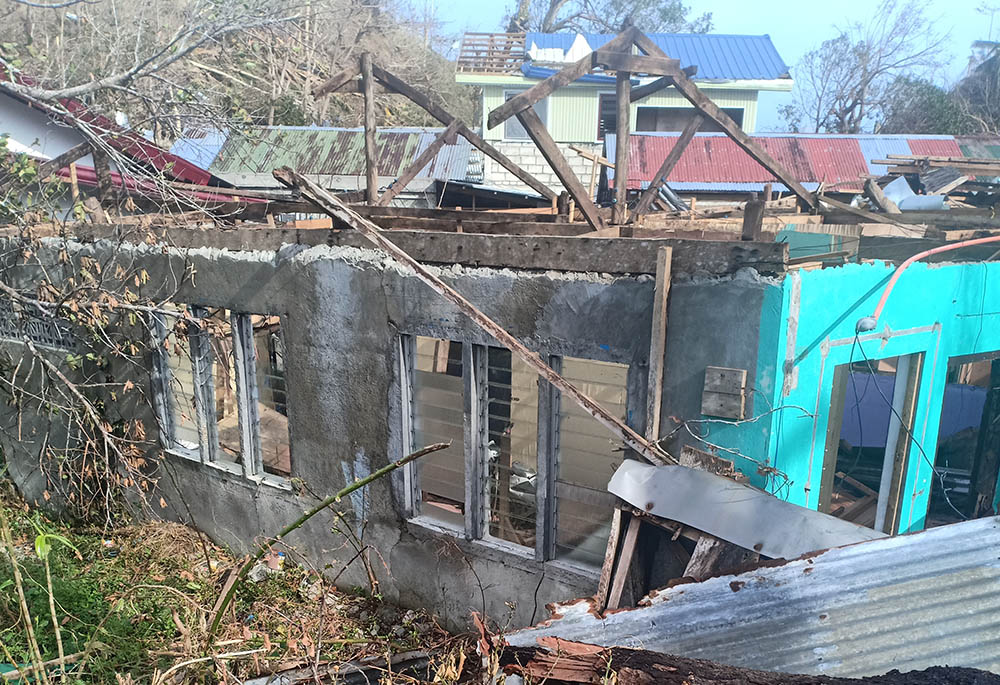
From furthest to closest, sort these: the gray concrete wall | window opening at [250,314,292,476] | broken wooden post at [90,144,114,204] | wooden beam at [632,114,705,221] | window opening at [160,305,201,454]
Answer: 1. broken wooden post at [90,144,114,204]
2. window opening at [160,305,201,454]
3. window opening at [250,314,292,476]
4. wooden beam at [632,114,705,221]
5. the gray concrete wall

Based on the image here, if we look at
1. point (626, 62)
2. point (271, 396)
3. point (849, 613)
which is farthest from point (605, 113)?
point (849, 613)

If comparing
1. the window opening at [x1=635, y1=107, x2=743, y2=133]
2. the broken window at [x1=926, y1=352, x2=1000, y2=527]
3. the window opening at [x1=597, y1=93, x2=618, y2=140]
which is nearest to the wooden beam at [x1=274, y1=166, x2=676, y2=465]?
the broken window at [x1=926, y1=352, x2=1000, y2=527]

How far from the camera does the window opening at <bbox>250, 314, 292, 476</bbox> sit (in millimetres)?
6254

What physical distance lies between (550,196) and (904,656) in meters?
6.06

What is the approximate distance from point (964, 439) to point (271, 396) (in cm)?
706

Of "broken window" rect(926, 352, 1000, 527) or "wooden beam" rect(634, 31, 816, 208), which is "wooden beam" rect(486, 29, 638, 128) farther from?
"broken window" rect(926, 352, 1000, 527)

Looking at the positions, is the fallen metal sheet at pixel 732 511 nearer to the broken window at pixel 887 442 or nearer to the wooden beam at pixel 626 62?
the broken window at pixel 887 442

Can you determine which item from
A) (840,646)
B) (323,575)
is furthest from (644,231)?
(323,575)

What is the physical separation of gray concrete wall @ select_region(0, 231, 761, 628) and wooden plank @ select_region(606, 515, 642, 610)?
62cm

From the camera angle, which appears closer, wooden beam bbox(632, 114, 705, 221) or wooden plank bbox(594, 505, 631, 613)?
wooden plank bbox(594, 505, 631, 613)

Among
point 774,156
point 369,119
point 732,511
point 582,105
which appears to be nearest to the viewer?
point 732,511

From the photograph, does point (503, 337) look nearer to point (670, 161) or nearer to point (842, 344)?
point (842, 344)

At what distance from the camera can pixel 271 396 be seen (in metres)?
6.25

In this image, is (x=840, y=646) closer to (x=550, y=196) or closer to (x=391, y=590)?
(x=391, y=590)
